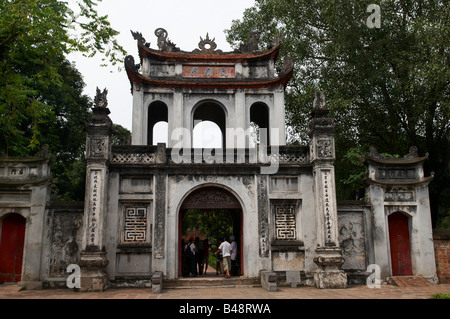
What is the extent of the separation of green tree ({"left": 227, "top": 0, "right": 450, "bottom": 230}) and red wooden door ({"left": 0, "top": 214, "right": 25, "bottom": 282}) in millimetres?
12450

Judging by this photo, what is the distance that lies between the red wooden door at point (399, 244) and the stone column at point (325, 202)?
2182 mm

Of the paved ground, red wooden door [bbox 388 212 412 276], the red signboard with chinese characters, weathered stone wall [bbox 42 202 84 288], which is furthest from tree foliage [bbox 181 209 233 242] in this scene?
the paved ground

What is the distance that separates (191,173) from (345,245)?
16.9 ft

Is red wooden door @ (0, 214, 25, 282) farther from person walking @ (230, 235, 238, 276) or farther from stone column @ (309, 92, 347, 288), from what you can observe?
stone column @ (309, 92, 347, 288)

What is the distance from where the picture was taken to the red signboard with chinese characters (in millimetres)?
15492

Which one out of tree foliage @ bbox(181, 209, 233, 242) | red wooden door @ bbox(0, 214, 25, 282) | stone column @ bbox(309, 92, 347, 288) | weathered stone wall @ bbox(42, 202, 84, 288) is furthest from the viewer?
tree foliage @ bbox(181, 209, 233, 242)

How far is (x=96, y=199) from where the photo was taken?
11.6 m

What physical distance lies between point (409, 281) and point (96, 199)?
9159mm

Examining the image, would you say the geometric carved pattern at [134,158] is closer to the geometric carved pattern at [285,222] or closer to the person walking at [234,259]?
the person walking at [234,259]

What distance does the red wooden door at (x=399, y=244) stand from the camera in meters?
12.7

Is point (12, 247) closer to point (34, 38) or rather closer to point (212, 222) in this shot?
point (34, 38)

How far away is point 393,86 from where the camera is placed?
60.3ft

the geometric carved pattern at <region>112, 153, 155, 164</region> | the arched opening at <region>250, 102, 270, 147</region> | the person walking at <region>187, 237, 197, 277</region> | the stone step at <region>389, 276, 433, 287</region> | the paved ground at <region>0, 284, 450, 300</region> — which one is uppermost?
the arched opening at <region>250, 102, 270, 147</region>

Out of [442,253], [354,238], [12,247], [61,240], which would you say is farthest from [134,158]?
[442,253]
